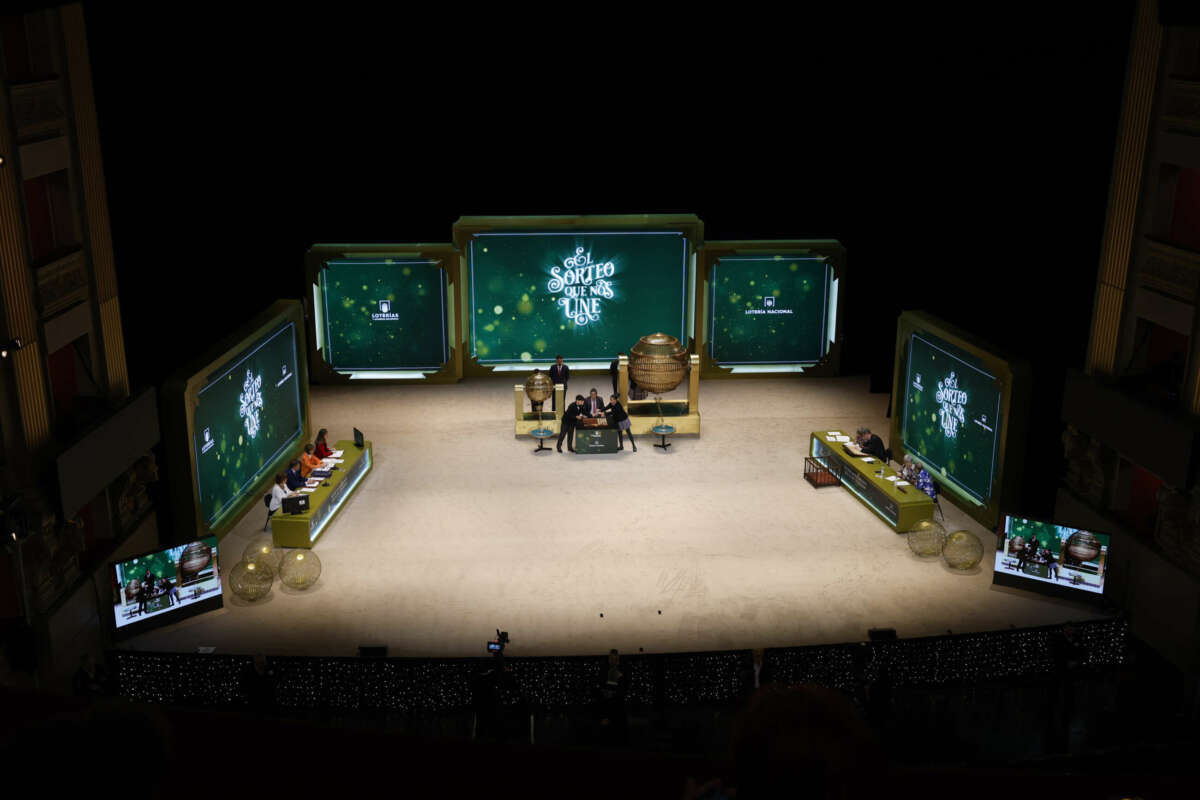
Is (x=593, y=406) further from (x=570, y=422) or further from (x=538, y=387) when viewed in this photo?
(x=538, y=387)

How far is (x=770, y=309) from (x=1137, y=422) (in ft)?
35.4

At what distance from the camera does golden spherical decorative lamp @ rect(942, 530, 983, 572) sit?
1520cm

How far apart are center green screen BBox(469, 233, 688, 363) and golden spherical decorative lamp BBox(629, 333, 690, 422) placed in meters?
3.70

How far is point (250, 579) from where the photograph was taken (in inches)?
571

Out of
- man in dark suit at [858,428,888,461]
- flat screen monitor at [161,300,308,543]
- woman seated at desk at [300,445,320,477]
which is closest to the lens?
flat screen monitor at [161,300,308,543]

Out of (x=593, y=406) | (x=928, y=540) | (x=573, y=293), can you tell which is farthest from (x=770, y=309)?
(x=928, y=540)

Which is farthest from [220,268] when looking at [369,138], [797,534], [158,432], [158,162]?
[797,534]

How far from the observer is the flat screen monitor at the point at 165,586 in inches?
530

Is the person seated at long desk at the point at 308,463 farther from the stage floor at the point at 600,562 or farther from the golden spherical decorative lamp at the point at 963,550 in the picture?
the golden spherical decorative lamp at the point at 963,550

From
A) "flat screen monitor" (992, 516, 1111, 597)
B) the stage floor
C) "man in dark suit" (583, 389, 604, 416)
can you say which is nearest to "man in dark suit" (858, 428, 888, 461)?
the stage floor

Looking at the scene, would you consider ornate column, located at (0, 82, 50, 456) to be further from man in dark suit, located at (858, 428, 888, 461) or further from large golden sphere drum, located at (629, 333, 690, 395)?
man in dark suit, located at (858, 428, 888, 461)

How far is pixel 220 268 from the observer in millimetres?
20781

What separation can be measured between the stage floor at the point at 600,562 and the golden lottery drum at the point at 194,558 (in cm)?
73

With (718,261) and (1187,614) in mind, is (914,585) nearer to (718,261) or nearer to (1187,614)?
(1187,614)
